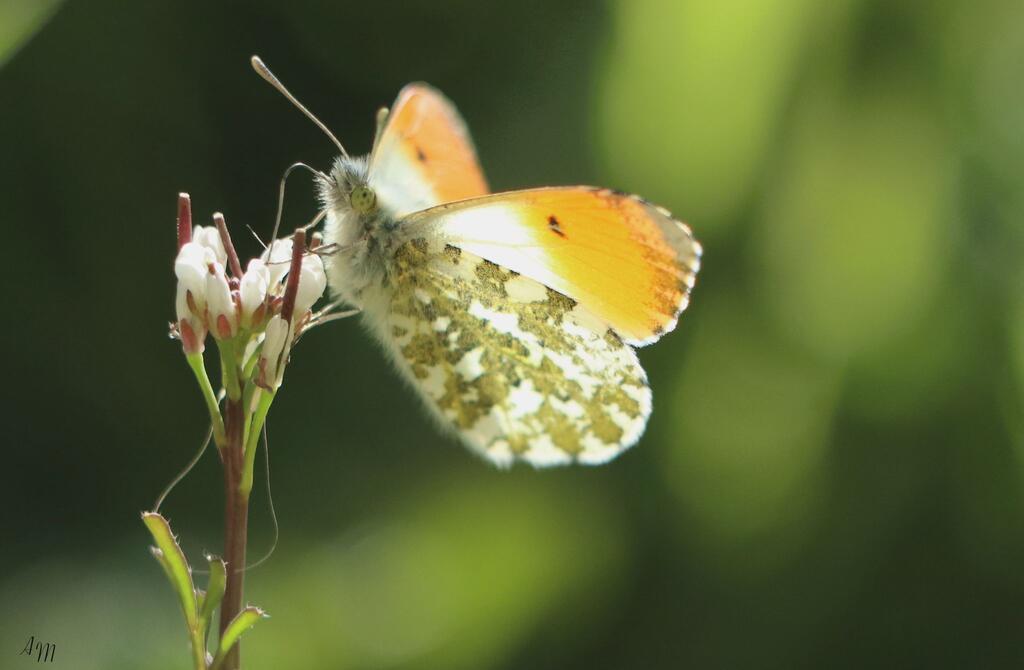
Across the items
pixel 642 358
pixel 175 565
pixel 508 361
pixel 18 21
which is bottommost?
pixel 642 358

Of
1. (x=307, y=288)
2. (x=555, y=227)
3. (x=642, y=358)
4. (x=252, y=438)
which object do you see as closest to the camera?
(x=252, y=438)

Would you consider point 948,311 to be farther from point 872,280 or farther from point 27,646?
point 27,646

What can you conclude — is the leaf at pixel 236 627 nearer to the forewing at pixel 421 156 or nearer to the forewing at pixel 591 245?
the forewing at pixel 591 245

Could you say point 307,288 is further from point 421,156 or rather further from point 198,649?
point 421,156

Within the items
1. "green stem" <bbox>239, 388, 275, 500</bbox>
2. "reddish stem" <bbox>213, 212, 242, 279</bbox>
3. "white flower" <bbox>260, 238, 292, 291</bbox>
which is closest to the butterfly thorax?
"white flower" <bbox>260, 238, 292, 291</bbox>

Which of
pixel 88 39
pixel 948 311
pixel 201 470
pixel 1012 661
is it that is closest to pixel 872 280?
pixel 948 311

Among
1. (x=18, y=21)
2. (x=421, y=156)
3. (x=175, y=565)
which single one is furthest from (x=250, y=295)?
(x=18, y=21)
